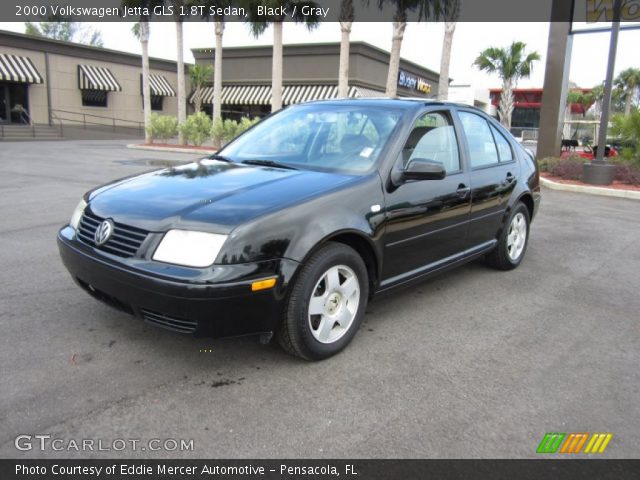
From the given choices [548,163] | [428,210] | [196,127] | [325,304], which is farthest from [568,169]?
[196,127]

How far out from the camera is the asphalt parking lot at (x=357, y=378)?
2564 millimetres

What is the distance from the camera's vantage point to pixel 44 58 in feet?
98.5

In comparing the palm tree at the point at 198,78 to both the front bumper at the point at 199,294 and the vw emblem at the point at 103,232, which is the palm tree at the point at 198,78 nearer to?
the vw emblem at the point at 103,232

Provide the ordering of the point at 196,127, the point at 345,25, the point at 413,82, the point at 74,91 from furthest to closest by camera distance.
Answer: the point at 413,82 → the point at 74,91 → the point at 196,127 → the point at 345,25

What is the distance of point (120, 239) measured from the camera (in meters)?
3.07

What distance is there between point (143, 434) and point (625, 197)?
11672 mm

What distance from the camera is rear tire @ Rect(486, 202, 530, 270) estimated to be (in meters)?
5.25

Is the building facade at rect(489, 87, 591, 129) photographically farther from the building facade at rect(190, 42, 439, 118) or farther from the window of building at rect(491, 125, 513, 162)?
the window of building at rect(491, 125, 513, 162)

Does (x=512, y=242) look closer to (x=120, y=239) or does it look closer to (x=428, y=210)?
(x=428, y=210)

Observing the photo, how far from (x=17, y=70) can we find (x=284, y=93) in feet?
49.8

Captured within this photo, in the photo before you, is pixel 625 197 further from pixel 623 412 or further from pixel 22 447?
pixel 22 447

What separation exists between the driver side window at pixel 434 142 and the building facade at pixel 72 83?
29217mm

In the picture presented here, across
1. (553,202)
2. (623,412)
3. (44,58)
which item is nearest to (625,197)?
(553,202)

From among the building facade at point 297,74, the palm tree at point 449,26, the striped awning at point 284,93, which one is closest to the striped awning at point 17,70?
the building facade at point 297,74
